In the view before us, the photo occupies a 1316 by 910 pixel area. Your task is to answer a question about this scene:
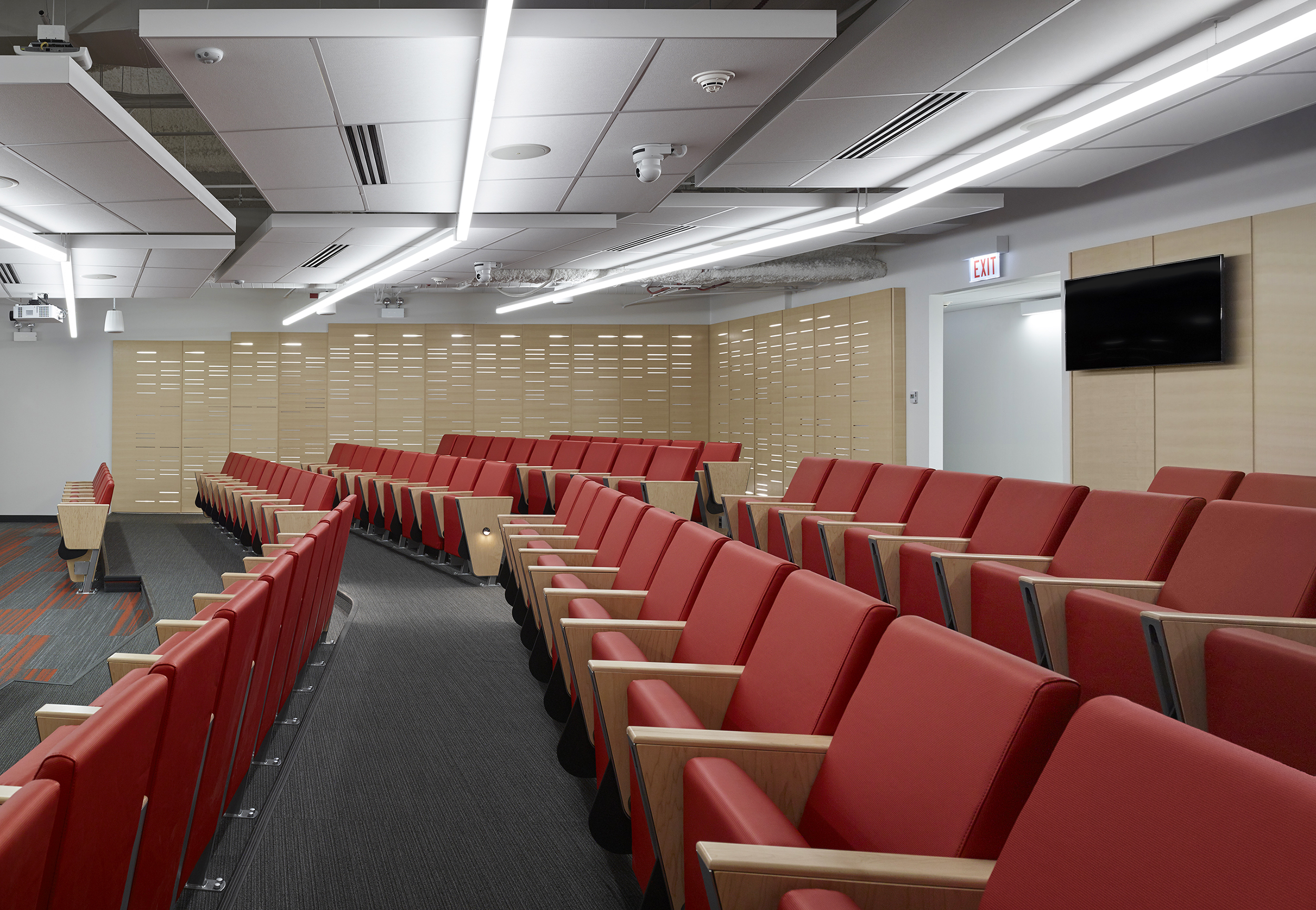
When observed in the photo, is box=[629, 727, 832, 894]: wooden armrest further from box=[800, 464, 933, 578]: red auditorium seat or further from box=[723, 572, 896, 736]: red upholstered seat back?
box=[800, 464, 933, 578]: red auditorium seat

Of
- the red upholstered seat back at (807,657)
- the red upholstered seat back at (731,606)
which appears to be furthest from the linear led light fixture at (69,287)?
the red upholstered seat back at (807,657)

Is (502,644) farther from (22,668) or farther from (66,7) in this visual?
(66,7)

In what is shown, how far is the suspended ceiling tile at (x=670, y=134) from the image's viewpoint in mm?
4496

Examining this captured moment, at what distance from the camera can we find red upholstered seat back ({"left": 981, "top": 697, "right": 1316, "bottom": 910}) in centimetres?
81

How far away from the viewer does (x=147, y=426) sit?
12.9 metres

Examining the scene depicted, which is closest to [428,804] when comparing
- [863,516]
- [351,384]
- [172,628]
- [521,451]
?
[172,628]

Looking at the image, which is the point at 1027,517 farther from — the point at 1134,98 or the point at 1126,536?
the point at 1134,98

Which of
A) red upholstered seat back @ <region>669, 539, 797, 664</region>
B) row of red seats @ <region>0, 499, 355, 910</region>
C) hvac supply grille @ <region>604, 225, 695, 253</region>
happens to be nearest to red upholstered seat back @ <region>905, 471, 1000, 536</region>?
red upholstered seat back @ <region>669, 539, 797, 664</region>

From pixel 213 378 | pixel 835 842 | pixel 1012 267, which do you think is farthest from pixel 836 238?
pixel 213 378

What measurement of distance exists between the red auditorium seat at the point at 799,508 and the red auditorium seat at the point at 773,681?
2.52 metres

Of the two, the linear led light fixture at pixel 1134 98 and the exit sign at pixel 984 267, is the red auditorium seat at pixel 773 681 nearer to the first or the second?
the linear led light fixture at pixel 1134 98

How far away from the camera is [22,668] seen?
15.5ft

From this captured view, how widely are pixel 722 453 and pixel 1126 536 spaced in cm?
537

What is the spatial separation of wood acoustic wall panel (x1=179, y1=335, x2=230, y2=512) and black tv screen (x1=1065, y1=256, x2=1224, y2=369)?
11.6m
